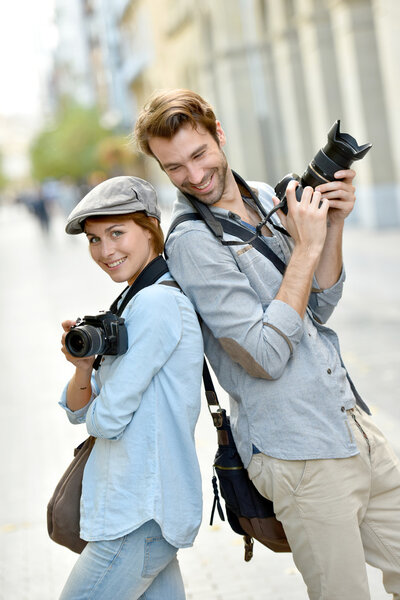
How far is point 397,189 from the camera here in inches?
704

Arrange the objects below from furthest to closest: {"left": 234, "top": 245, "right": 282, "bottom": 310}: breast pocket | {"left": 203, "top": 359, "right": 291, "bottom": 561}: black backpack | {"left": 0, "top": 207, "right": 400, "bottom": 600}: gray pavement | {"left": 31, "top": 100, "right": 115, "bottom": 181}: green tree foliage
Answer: {"left": 31, "top": 100, "right": 115, "bottom": 181}: green tree foliage < {"left": 0, "top": 207, "right": 400, "bottom": 600}: gray pavement < {"left": 203, "top": 359, "right": 291, "bottom": 561}: black backpack < {"left": 234, "top": 245, "right": 282, "bottom": 310}: breast pocket

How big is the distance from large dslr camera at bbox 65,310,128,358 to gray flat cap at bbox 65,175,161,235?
0.98 feet

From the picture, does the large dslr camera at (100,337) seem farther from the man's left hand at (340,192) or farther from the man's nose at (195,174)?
the man's left hand at (340,192)

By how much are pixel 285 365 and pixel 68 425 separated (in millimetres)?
5190

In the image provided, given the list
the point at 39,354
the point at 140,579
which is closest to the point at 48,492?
the point at 140,579

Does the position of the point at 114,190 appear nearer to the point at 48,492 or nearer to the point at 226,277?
the point at 226,277

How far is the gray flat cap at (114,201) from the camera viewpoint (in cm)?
263

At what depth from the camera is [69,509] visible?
266 cm

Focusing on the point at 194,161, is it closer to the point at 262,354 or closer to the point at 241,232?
the point at 241,232

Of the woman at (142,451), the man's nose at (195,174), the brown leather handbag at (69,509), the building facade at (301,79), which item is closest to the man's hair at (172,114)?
the man's nose at (195,174)

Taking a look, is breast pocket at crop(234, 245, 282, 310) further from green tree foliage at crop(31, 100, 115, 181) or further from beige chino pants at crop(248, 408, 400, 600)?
green tree foliage at crop(31, 100, 115, 181)

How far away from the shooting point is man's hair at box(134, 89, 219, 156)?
2.58m

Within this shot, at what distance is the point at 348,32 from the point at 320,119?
3.45m

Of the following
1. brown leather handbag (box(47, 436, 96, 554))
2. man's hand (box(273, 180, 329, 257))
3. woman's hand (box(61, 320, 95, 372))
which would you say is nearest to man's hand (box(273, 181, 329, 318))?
man's hand (box(273, 180, 329, 257))
